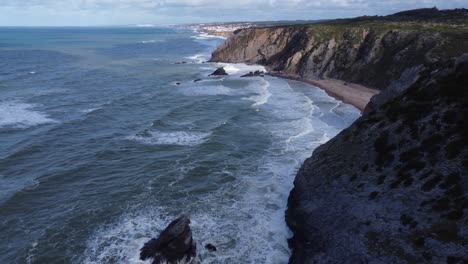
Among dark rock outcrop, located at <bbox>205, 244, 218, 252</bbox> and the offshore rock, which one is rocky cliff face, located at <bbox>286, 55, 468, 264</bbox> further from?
the offshore rock

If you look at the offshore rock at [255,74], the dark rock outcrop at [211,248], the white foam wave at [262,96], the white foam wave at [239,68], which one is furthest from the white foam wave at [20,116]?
the white foam wave at [239,68]

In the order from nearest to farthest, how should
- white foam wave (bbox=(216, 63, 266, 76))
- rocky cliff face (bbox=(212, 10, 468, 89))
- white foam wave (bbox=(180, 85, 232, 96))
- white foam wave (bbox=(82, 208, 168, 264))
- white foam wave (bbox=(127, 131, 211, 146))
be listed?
white foam wave (bbox=(82, 208, 168, 264))
white foam wave (bbox=(127, 131, 211, 146))
rocky cliff face (bbox=(212, 10, 468, 89))
white foam wave (bbox=(180, 85, 232, 96))
white foam wave (bbox=(216, 63, 266, 76))

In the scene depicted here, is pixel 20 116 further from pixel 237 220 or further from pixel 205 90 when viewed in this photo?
pixel 237 220

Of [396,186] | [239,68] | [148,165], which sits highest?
[396,186]

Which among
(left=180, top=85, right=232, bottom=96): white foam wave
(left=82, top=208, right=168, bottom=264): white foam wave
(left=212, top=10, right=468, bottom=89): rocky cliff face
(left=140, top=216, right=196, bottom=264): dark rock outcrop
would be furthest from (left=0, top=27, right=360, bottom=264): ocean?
(left=212, top=10, right=468, bottom=89): rocky cliff face

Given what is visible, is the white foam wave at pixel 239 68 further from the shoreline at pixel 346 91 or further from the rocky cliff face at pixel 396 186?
the rocky cliff face at pixel 396 186

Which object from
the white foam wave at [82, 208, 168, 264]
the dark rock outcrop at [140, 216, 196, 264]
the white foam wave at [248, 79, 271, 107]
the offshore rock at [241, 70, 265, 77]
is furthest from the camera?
the offshore rock at [241, 70, 265, 77]

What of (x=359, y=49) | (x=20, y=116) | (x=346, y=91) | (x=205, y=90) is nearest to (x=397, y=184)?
(x=346, y=91)

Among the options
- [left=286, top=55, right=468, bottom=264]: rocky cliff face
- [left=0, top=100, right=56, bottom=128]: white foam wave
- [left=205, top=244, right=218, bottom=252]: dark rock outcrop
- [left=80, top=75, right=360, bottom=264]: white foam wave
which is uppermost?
[left=286, top=55, right=468, bottom=264]: rocky cliff face
